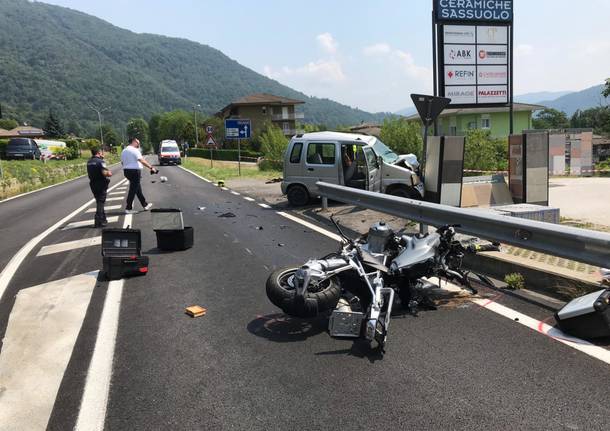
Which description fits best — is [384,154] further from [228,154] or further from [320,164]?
[228,154]

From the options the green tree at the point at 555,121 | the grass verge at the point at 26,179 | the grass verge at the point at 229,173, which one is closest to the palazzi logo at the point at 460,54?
the grass verge at the point at 229,173

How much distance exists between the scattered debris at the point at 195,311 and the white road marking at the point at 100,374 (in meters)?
0.68

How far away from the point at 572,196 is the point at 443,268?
10.5 metres

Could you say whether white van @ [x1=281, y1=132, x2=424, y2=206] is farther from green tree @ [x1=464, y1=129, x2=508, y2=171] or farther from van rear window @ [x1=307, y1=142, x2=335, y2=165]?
green tree @ [x1=464, y1=129, x2=508, y2=171]

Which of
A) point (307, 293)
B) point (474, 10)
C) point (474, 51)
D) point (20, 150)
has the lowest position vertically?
point (307, 293)

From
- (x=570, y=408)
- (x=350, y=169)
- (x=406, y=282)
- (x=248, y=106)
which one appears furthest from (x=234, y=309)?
(x=248, y=106)

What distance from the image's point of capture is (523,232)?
17.1 ft

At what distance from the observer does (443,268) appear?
16.4 ft

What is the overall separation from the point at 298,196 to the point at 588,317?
10223 millimetres

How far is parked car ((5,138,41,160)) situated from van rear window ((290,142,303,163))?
4574 centimetres

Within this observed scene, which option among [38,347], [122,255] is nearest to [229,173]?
[122,255]

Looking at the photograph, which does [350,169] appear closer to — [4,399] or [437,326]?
[437,326]

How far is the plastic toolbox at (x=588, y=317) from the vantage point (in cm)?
402

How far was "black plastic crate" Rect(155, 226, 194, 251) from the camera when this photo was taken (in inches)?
322
